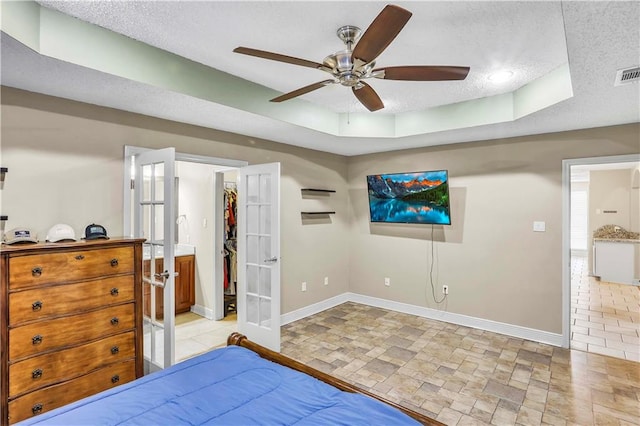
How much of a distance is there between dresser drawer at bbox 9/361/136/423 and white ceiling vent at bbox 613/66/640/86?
391 centimetres

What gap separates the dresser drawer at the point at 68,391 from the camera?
2.00 metres

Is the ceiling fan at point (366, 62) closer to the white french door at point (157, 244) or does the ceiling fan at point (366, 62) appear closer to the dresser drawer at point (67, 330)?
the white french door at point (157, 244)

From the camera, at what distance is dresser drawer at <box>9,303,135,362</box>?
6.57 ft

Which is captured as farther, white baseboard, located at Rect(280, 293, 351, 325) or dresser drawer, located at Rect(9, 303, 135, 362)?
white baseboard, located at Rect(280, 293, 351, 325)

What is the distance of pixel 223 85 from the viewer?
2.83 m

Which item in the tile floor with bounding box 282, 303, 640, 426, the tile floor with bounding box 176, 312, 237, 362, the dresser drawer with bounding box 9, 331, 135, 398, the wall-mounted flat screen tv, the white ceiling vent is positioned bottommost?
the tile floor with bounding box 282, 303, 640, 426

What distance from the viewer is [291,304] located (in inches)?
177

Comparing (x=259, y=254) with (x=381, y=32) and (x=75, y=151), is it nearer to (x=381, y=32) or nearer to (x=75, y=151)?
(x=75, y=151)

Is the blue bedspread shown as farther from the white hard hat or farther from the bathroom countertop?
the bathroom countertop

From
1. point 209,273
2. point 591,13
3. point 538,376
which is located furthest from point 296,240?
point 591,13

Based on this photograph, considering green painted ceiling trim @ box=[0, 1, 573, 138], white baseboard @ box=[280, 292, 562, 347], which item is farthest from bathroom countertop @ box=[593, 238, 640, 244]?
green painted ceiling trim @ box=[0, 1, 573, 138]

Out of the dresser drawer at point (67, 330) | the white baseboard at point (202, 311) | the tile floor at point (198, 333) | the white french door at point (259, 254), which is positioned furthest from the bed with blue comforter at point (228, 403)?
the white baseboard at point (202, 311)

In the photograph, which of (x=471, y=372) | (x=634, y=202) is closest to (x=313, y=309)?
(x=471, y=372)

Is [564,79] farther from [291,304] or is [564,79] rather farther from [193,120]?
[291,304]
